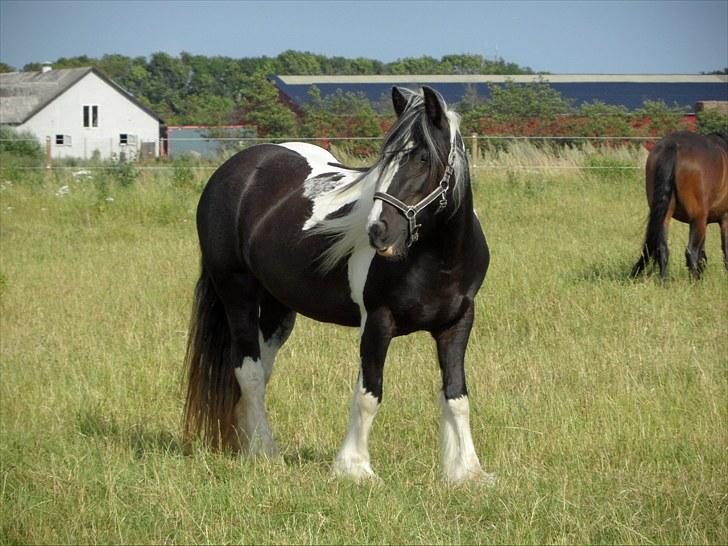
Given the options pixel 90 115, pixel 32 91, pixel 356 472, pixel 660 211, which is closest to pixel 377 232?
pixel 356 472

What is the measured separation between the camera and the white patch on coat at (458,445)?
4.44 m

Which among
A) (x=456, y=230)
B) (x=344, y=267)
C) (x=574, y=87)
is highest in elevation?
(x=574, y=87)

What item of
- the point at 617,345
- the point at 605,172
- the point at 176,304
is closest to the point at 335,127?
the point at 605,172

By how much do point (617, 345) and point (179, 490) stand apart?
4001 millimetres

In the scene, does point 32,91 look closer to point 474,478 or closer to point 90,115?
point 90,115

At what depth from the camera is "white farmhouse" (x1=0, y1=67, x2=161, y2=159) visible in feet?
199

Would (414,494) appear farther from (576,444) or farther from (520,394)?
(520,394)

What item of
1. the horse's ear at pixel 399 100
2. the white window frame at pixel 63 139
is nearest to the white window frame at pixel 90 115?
the white window frame at pixel 63 139

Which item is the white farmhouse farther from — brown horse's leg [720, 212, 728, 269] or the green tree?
brown horse's leg [720, 212, 728, 269]

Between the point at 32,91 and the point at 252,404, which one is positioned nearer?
the point at 252,404

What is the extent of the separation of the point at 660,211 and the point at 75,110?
57564 mm

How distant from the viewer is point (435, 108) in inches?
158

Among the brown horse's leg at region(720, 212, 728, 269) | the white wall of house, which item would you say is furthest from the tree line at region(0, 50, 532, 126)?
the brown horse's leg at region(720, 212, 728, 269)

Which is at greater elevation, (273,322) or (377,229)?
(377,229)
